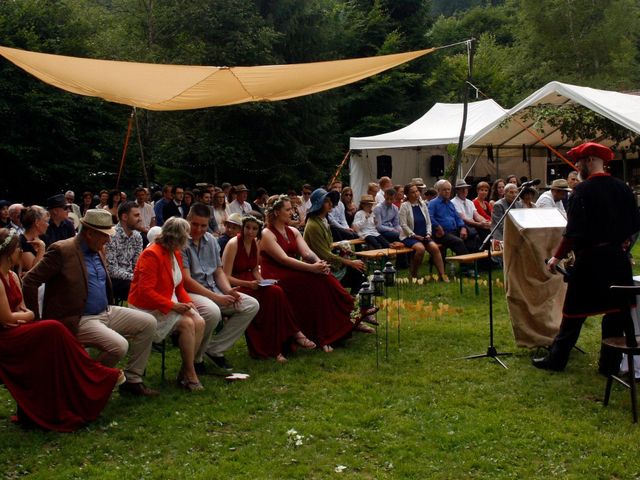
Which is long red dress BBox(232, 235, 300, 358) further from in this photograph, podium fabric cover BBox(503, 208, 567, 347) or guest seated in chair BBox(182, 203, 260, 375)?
podium fabric cover BBox(503, 208, 567, 347)

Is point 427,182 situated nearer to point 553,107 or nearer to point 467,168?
point 467,168

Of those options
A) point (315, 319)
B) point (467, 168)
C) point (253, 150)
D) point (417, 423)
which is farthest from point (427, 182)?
point (417, 423)

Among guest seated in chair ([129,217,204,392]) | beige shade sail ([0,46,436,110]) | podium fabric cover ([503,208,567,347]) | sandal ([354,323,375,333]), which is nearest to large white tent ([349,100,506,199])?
beige shade sail ([0,46,436,110])

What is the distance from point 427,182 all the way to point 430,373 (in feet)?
53.8

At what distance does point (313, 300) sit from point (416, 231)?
4.00 meters

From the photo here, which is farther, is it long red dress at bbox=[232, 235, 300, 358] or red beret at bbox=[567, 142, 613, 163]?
long red dress at bbox=[232, 235, 300, 358]

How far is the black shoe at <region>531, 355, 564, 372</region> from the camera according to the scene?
5297mm

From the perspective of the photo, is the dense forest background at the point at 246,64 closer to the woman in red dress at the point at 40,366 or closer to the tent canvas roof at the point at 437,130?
the tent canvas roof at the point at 437,130

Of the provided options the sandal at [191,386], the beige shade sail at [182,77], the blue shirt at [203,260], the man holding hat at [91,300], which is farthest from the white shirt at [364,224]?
the man holding hat at [91,300]

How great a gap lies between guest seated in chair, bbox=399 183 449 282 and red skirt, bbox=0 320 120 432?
5.94m

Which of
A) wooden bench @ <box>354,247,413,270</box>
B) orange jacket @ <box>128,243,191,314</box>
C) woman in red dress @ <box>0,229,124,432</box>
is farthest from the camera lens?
wooden bench @ <box>354,247,413,270</box>

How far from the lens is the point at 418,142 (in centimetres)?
1590

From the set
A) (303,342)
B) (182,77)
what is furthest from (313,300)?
(182,77)

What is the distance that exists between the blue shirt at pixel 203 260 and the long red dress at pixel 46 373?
1.45 m
